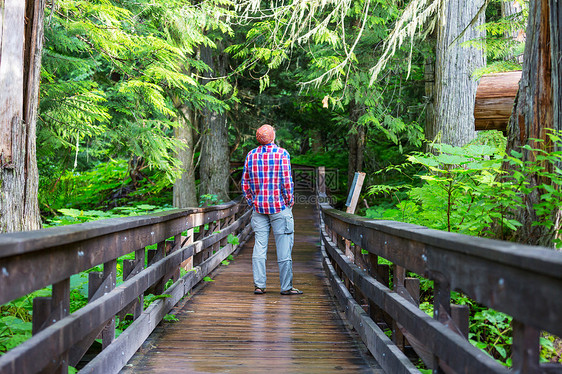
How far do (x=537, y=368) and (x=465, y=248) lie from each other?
1.87 feet

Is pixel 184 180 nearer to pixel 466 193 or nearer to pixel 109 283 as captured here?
pixel 466 193

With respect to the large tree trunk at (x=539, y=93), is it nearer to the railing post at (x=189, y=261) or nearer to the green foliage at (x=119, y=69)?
the railing post at (x=189, y=261)

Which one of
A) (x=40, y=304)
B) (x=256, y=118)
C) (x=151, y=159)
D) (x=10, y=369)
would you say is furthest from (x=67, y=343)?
(x=256, y=118)

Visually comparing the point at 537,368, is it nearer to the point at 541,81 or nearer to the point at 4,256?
the point at 4,256

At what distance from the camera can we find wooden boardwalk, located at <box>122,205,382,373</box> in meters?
4.00

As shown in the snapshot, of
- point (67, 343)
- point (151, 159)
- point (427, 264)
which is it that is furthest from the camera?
point (151, 159)

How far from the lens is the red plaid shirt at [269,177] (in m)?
6.59

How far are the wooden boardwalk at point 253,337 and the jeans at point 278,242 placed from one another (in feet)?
0.83

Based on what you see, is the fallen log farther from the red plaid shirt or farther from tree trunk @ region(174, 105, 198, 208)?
tree trunk @ region(174, 105, 198, 208)

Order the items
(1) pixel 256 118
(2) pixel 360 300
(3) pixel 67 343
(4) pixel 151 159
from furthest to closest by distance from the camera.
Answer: (1) pixel 256 118 < (4) pixel 151 159 < (2) pixel 360 300 < (3) pixel 67 343

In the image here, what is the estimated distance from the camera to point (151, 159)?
10.9 metres

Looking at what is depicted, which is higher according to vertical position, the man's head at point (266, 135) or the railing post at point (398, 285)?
the man's head at point (266, 135)

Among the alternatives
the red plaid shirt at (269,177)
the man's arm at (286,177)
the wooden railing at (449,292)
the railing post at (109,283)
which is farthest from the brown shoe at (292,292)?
the railing post at (109,283)

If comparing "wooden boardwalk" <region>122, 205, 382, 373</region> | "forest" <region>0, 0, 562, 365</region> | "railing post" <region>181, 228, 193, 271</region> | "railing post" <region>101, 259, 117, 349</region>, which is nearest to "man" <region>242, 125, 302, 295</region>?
"wooden boardwalk" <region>122, 205, 382, 373</region>
